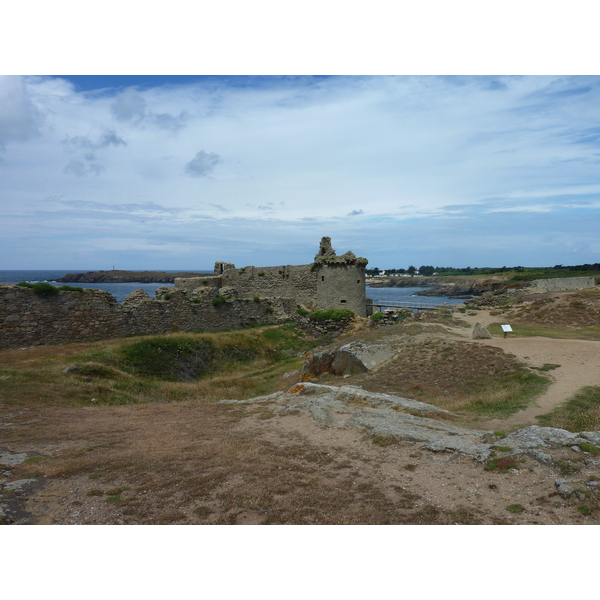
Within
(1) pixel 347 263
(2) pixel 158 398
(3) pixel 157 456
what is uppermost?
(1) pixel 347 263

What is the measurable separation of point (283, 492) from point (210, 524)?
122 cm

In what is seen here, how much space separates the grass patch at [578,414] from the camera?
9234mm

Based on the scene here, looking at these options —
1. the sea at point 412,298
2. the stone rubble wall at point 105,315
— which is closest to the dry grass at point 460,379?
the stone rubble wall at point 105,315

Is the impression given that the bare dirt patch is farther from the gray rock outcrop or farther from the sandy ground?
the gray rock outcrop

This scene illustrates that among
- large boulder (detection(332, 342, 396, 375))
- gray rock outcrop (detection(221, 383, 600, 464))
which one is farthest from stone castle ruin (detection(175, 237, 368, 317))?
gray rock outcrop (detection(221, 383, 600, 464))

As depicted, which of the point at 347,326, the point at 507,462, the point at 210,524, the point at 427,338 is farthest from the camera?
the point at 347,326

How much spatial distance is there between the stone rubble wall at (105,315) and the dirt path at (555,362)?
1576cm

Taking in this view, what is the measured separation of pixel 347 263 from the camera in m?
31.9

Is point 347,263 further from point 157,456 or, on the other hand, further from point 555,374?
point 157,456

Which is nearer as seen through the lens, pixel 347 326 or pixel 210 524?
pixel 210 524

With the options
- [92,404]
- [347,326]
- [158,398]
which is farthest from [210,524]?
[347,326]

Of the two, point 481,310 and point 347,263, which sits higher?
point 347,263

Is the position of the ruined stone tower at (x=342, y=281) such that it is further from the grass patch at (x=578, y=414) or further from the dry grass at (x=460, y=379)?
the grass patch at (x=578, y=414)

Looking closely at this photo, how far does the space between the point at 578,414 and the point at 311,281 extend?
25.4 m
